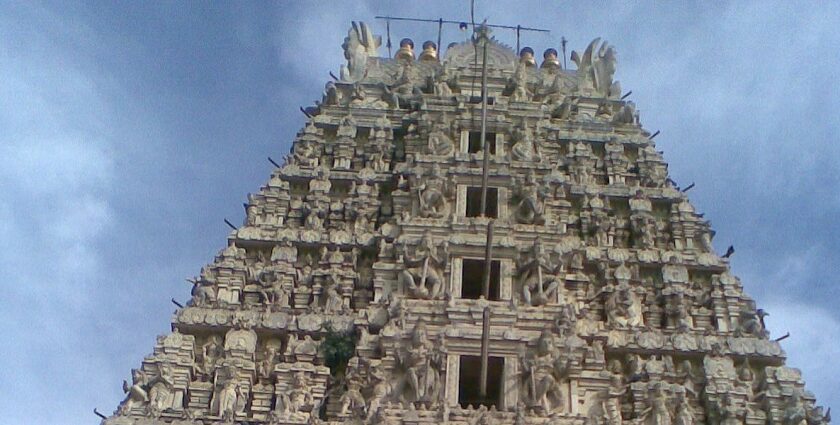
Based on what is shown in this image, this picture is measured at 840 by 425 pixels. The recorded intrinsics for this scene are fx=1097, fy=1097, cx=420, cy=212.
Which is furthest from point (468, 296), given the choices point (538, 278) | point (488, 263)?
point (538, 278)

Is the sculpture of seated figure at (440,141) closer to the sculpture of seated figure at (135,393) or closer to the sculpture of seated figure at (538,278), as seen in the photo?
the sculpture of seated figure at (538,278)

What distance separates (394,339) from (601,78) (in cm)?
1218

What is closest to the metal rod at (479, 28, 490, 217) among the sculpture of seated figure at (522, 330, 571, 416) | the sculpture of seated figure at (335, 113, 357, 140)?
the sculpture of seated figure at (335, 113, 357, 140)

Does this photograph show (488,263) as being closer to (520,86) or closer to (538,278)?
(538,278)

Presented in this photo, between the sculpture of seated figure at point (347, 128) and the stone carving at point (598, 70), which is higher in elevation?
the stone carving at point (598, 70)

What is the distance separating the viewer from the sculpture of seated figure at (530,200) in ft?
70.0

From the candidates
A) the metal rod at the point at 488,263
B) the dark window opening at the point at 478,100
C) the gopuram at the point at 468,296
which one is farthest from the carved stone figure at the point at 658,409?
the dark window opening at the point at 478,100

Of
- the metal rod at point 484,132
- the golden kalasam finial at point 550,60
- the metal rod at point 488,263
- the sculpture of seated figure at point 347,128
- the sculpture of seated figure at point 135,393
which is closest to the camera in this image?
the sculpture of seated figure at point 135,393

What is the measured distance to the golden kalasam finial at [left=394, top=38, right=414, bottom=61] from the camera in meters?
28.7

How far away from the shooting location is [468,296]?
20.4m

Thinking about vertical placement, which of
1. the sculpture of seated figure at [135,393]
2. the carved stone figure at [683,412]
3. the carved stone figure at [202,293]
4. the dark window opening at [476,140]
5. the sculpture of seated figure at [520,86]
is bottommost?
the sculpture of seated figure at [135,393]

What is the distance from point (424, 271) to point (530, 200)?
10.1ft

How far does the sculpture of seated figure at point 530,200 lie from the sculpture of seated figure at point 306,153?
14.4 ft

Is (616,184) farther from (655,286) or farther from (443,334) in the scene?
(443,334)
